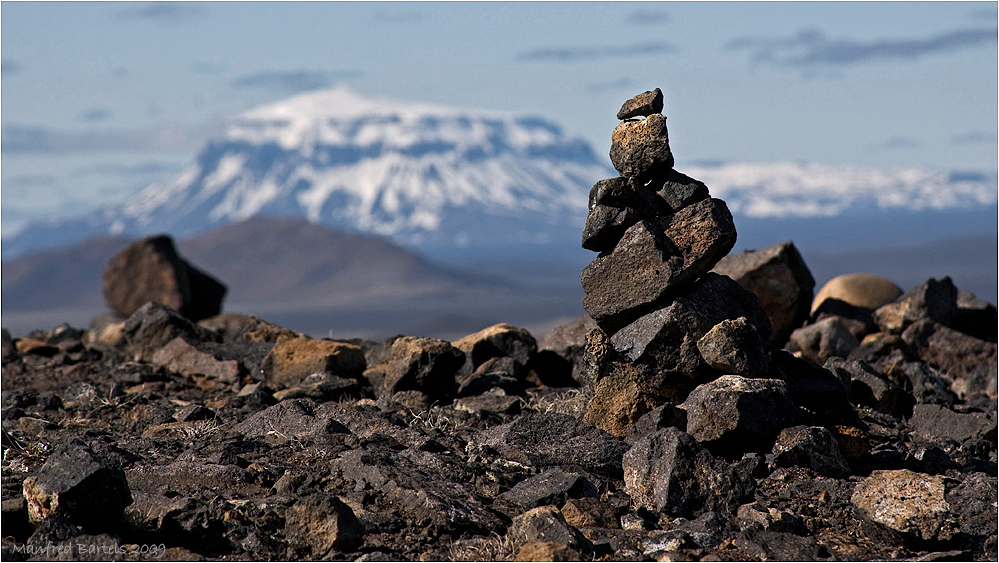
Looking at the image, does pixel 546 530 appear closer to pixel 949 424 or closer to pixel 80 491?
pixel 80 491

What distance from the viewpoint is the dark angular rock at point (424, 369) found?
1445 cm

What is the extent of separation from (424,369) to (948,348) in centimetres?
1207

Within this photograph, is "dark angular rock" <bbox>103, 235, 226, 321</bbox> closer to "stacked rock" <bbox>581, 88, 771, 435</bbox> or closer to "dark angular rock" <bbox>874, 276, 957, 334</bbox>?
"dark angular rock" <bbox>874, 276, 957, 334</bbox>

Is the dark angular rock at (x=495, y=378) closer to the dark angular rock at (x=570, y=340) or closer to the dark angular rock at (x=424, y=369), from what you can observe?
the dark angular rock at (x=424, y=369)

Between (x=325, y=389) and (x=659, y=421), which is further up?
(x=659, y=421)

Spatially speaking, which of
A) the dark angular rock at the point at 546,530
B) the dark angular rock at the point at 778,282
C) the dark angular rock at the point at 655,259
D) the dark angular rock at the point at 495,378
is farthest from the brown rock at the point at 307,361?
the dark angular rock at the point at 778,282

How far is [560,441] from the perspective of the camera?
36.9ft

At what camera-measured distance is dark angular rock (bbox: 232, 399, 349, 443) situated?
1157 centimetres

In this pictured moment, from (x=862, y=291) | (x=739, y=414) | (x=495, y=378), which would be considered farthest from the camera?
(x=862, y=291)

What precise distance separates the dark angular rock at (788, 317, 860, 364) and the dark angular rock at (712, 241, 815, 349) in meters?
0.38

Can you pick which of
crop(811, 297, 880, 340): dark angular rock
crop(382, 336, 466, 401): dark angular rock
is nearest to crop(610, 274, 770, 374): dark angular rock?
crop(382, 336, 466, 401): dark angular rock

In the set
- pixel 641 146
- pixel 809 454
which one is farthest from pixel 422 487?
pixel 641 146

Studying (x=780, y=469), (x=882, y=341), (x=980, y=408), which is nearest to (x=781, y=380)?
(x=780, y=469)

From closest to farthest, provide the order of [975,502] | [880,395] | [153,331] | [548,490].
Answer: [548,490] → [975,502] → [880,395] → [153,331]
